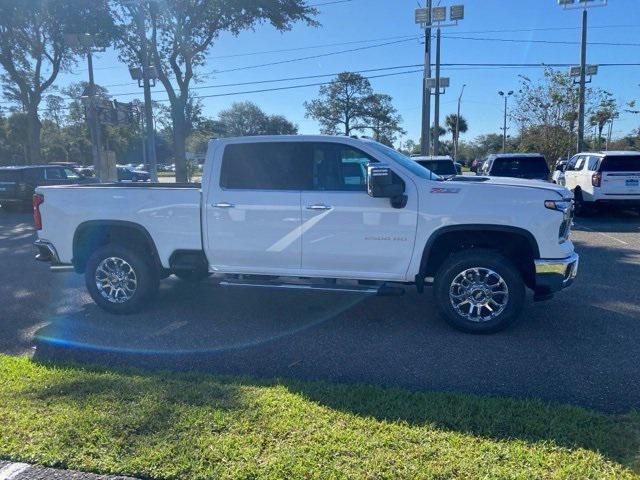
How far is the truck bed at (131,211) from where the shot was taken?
5.88m

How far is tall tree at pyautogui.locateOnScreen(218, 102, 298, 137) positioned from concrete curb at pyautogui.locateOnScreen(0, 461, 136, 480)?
52618 mm

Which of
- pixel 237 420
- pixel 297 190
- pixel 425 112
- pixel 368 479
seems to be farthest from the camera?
pixel 425 112

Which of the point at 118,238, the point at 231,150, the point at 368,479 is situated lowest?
the point at 368,479

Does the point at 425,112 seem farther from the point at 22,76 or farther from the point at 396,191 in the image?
the point at 22,76

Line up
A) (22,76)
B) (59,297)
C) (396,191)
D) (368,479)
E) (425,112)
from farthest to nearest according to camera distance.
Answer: (22,76)
(425,112)
(59,297)
(396,191)
(368,479)

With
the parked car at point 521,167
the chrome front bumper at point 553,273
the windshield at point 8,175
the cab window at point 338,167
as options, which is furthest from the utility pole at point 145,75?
the chrome front bumper at point 553,273

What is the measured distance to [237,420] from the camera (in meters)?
3.53

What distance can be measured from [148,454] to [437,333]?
10.4ft

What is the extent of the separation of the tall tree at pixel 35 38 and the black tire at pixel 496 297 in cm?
2023

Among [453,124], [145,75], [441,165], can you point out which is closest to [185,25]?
[145,75]

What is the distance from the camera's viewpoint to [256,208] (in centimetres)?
566

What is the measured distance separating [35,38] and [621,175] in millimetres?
25079

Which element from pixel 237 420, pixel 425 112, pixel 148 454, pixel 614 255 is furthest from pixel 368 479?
pixel 425 112

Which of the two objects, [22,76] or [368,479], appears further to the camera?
[22,76]
